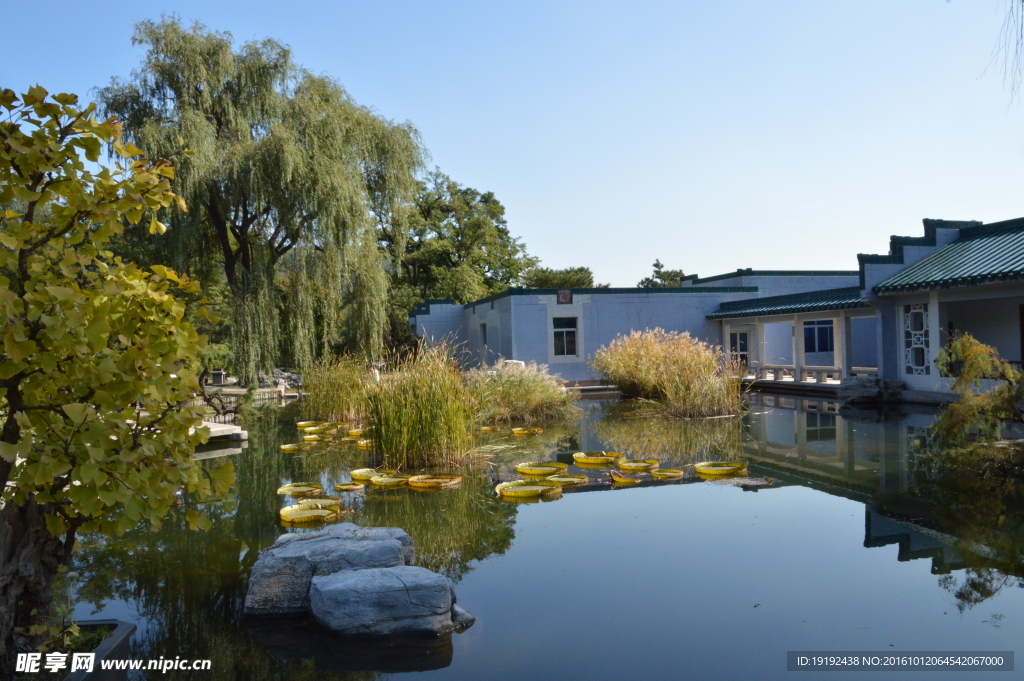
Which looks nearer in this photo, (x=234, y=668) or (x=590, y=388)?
(x=234, y=668)

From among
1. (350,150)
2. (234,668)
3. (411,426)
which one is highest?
(350,150)

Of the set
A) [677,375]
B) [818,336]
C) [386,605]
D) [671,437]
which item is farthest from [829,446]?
[818,336]

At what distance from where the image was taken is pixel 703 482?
6.76 m

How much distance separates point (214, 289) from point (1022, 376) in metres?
13.7

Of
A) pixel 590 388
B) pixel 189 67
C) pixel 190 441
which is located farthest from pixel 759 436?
pixel 189 67

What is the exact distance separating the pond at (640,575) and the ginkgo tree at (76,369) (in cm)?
106

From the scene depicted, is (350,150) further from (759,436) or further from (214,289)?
(759,436)

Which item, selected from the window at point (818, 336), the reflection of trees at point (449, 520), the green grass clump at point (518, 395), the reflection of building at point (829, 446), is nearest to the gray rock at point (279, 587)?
the reflection of trees at point (449, 520)

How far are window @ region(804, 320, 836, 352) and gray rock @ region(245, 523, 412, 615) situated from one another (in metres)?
18.7

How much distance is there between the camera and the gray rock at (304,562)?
3.80 metres

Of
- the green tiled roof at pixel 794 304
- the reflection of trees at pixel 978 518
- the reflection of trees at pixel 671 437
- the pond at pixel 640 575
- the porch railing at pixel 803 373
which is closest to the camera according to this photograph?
the pond at pixel 640 575

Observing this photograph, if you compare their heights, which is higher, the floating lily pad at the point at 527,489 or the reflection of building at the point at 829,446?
the reflection of building at the point at 829,446

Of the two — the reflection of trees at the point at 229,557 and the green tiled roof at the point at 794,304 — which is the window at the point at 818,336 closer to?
the green tiled roof at the point at 794,304

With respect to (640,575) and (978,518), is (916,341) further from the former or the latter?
(640,575)
